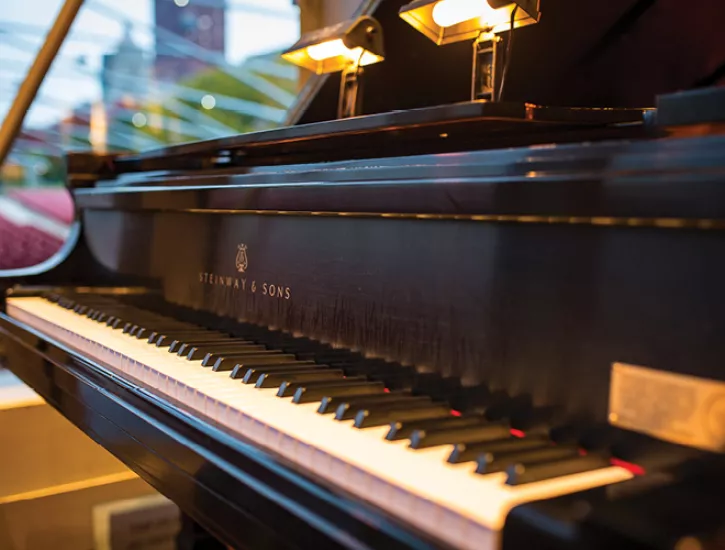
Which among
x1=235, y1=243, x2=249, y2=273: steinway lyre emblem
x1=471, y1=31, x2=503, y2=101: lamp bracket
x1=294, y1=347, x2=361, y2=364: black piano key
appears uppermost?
x1=471, y1=31, x2=503, y2=101: lamp bracket

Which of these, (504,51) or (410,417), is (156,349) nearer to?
(410,417)

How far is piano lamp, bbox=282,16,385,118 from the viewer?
179 cm

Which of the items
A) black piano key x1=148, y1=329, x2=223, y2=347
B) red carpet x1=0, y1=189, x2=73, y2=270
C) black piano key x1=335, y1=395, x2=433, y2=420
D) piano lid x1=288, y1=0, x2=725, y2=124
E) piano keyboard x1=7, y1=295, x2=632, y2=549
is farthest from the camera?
red carpet x1=0, y1=189, x2=73, y2=270

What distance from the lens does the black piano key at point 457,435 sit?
32.9 inches

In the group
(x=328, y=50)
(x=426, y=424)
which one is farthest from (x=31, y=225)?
(x=426, y=424)

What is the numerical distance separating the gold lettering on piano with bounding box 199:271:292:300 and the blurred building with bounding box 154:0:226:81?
5.56 m

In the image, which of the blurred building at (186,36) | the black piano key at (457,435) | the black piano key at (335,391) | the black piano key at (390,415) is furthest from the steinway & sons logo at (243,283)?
the blurred building at (186,36)

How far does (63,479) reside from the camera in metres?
2.66

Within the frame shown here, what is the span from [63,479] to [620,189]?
2494 mm

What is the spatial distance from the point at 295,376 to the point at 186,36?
23.8ft

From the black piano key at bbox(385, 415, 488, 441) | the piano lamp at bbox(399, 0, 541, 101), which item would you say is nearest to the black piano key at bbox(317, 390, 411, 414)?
the black piano key at bbox(385, 415, 488, 441)

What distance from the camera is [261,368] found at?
3.97 ft

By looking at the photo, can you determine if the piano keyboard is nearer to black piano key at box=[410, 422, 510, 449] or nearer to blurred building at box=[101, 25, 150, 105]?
black piano key at box=[410, 422, 510, 449]

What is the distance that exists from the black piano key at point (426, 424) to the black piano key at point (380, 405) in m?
0.07
